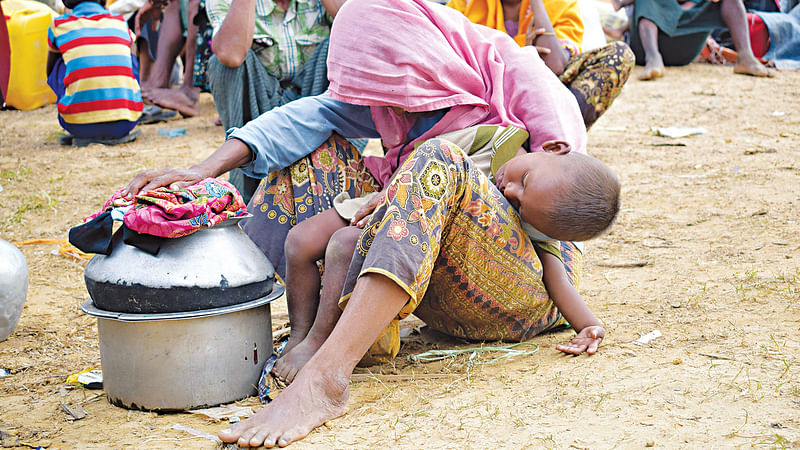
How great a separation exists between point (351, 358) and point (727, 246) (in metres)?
2.21

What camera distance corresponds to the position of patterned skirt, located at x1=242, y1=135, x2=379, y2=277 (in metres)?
2.70

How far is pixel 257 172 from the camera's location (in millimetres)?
2572

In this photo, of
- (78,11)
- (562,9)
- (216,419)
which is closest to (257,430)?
(216,419)

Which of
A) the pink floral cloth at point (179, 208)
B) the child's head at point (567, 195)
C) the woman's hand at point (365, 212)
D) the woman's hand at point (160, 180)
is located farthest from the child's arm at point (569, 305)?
the woman's hand at point (160, 180)

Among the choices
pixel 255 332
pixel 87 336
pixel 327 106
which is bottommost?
pixel 87 336

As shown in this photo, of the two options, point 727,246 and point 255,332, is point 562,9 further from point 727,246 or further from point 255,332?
point 255,332

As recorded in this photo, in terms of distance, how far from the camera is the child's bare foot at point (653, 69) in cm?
818

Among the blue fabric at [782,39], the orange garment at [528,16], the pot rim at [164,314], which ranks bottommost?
the blue fabric at [782,39]

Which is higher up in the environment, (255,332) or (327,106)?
(327,106)

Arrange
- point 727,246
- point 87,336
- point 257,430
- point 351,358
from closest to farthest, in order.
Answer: point 257,430 → point 351,358 → point 87,336 → point 727,246

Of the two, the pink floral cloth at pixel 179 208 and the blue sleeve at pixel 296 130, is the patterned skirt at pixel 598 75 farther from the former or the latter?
the pink floral cloth at pixel 179 208

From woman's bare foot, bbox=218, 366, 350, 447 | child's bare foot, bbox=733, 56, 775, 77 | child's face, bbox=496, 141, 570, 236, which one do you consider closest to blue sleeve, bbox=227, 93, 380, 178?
child's face, bbox=496, 141, 570, 236

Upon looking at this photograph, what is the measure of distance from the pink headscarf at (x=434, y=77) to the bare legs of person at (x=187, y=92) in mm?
5198

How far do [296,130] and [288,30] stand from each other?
1749 mm
